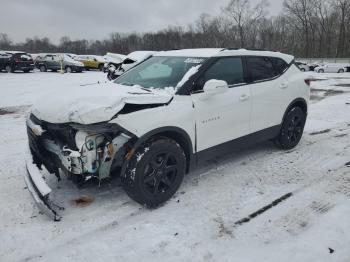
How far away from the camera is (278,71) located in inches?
216

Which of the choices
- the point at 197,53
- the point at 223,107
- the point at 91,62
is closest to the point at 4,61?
the point at 91,62

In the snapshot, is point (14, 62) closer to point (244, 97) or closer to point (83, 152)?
point (244, 97)

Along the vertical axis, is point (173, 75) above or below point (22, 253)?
above

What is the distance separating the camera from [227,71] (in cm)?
463

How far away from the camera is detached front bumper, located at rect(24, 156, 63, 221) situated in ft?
11.3

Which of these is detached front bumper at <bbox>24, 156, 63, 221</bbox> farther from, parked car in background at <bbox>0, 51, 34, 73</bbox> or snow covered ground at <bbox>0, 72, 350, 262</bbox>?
parked car in background at <bbox>0, 51, 34, 73</bbox>

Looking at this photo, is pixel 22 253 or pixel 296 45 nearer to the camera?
pixel 22 253

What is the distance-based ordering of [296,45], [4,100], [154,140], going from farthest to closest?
[296,45]
[4,100]
[154,140]

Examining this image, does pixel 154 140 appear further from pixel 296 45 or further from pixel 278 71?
pixel 296 45

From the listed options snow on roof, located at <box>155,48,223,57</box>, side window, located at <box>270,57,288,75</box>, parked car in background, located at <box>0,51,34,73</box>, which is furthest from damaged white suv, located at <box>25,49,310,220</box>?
parked car in background, located at <box>0,51,34,73</box>

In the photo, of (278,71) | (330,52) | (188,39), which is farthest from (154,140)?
(188,39)

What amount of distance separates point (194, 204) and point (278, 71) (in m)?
2.79

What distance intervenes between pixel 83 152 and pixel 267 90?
9.82ft

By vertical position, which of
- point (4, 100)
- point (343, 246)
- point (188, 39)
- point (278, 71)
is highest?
point (188, 39)
